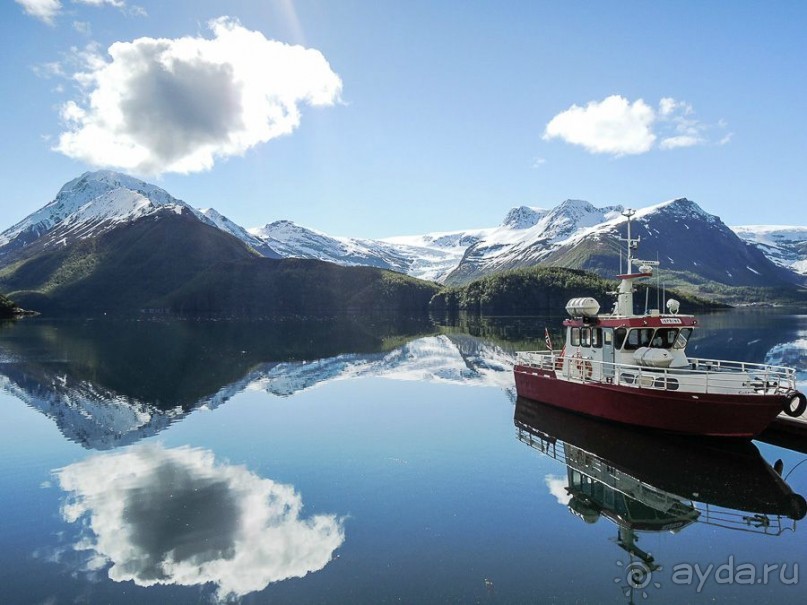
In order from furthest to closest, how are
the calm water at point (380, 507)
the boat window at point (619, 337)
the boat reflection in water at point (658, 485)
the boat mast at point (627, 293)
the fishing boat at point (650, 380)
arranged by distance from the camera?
the boat mast at point (627, 293) < the boat window at point (619, 337) < the fishing boat at point (650, 380) < the boat reflection in water at point (658, 485) < the calm water at point (380, 507)

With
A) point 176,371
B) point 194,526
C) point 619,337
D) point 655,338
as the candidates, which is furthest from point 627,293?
point 176,371

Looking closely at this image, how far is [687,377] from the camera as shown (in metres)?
26.5

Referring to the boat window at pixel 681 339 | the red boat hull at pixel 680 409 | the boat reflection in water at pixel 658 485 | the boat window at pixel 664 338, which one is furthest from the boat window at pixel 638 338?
the boat reflection in water at pixel 658 485

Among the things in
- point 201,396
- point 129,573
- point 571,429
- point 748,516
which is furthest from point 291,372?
point 748,516

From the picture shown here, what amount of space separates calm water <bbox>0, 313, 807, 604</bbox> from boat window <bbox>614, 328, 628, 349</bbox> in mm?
4869

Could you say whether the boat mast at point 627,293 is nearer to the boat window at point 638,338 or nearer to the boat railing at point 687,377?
the boat window at point 638,338

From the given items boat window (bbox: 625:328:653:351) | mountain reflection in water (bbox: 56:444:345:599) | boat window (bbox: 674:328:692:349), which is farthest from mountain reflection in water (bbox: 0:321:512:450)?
boat window (bbox: 674:328:692:349)

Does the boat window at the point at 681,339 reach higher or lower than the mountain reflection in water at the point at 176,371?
higher

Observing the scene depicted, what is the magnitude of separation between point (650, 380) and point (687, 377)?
226 cm

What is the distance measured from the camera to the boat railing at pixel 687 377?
83.9ft

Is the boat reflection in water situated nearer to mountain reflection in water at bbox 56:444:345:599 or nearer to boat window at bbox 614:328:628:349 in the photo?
boat window at bbox 614:328:628:349

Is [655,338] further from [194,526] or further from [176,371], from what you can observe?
[176,371]

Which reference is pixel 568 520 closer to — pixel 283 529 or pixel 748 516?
pixel 748 516

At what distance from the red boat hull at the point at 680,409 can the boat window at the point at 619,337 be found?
264cm
